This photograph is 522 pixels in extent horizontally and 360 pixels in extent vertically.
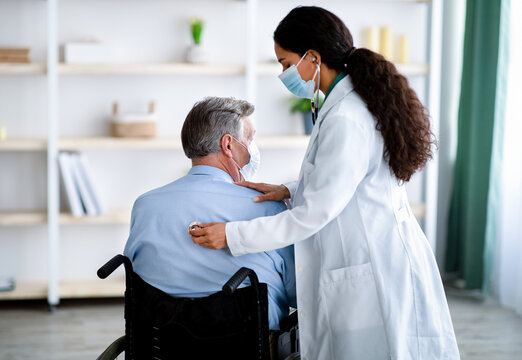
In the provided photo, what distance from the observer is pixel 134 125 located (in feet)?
11.2

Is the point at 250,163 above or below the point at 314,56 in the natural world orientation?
below

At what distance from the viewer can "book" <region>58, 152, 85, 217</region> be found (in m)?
3.34

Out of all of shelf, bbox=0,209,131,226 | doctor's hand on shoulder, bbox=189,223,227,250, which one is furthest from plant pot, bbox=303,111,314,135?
doctor's hand on shoulder, bbox=189,223,227,250

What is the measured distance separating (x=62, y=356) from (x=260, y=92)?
Answer: 1.78m

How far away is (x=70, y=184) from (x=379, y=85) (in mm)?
2210

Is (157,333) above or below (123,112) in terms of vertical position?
below

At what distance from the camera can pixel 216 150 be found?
5.66 feet

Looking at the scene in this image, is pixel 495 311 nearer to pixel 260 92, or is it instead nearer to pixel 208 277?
pixel 260 92

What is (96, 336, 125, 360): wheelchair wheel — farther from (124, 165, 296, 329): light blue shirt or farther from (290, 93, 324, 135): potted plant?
(290, 93, 324, 135): potted plant

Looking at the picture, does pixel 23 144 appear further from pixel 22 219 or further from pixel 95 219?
pixel 95 219

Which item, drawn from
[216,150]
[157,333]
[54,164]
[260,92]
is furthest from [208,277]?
[260,92]

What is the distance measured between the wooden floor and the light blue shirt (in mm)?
1451

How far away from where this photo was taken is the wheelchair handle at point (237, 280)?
1.34 metres

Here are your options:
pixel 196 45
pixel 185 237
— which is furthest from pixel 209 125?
pixel 196 45
